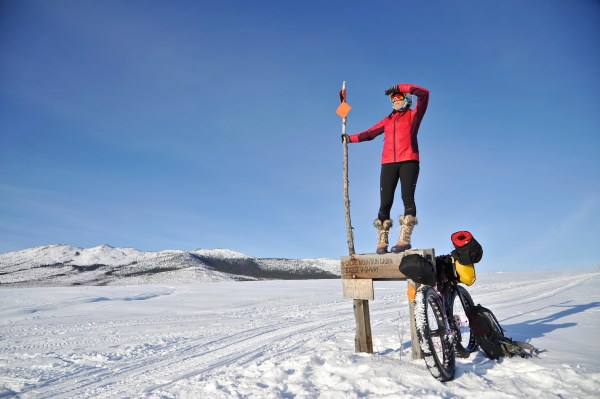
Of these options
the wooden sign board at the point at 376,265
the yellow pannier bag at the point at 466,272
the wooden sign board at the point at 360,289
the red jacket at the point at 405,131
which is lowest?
the wooden sign board at the point at 360,289

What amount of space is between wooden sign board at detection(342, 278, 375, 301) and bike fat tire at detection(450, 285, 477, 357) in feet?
3.14

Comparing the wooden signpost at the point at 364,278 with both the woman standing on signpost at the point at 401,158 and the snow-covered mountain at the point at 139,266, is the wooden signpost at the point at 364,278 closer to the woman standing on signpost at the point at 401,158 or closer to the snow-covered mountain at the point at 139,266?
the woman standing on signpost at the point at 401,158

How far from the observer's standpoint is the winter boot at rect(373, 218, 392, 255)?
4613 mm

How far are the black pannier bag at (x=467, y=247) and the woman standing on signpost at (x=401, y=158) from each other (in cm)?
90

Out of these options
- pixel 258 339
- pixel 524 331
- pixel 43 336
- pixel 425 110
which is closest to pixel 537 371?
pixel 524 331

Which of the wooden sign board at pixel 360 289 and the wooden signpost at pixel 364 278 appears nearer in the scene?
the wooden signpost at pixel 364 278

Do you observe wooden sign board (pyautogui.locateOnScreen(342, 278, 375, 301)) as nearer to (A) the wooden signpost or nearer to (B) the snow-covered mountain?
(A) the wooden signpost

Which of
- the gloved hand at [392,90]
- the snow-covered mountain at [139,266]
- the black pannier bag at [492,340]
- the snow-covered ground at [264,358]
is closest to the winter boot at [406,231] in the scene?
the black pannier bag at [492,340]

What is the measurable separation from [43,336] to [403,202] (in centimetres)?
676

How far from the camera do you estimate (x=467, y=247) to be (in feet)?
11.3

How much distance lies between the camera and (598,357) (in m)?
3.69

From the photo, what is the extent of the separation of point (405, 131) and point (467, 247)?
186 centimetres

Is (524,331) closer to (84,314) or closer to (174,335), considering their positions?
(174,335)

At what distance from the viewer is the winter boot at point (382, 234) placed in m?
4.61
